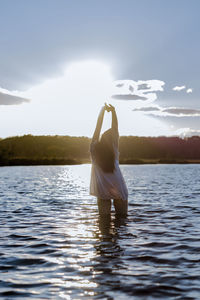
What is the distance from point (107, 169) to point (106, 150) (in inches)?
18.9

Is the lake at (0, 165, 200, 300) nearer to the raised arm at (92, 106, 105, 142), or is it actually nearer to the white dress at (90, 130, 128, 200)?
the white dress at (90, 130, 128, 200)

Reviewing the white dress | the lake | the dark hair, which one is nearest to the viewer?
the lake

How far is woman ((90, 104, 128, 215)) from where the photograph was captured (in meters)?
8.59

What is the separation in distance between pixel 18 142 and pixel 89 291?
134938mm

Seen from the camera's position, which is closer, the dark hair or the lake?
the lake

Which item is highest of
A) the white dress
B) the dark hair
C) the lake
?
the dark hair

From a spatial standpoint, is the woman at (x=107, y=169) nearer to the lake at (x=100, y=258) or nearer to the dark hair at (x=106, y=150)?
the dark hair at (x=106, y=150)

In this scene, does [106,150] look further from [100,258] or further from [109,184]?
[100,258]

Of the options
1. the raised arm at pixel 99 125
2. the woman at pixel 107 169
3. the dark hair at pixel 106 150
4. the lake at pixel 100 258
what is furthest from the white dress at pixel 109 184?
the lake at pixel 100 258

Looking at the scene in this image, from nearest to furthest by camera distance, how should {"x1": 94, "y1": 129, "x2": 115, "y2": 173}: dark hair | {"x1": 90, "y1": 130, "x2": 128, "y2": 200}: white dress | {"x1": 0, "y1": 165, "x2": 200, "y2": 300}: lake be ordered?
{"x1": 0, "y1": 165, "x2": 200, "y2": 300}: lake → {"x1": 94, "y1": 129, "x2": 115, "y2": 173}: dark hair → {"x1": 90, "y1": 130, "x2": 128, "y2": 200}: white dress

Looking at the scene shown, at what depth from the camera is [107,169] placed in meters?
8.78

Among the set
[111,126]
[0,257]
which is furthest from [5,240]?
[111,126]

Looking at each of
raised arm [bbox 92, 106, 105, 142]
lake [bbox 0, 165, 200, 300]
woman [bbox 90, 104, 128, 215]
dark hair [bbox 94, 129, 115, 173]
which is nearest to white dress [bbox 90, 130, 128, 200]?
woman [bbox 90, 104, 128, 215]

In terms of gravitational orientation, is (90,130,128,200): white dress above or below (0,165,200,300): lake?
above
